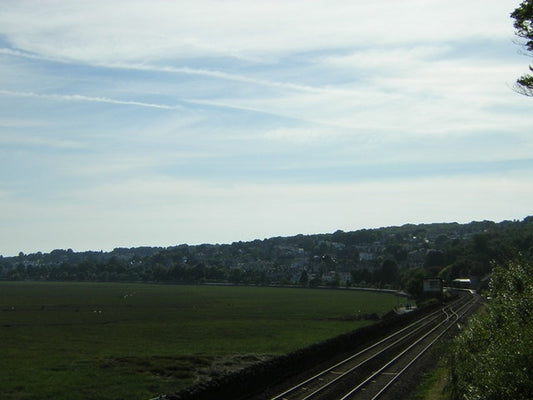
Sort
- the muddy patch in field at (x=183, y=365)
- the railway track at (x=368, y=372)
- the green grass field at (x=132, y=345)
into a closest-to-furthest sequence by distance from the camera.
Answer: the railway track at (x=368, y=372) → the green grass field at (x=132, y=345) → the muddy patch in field at (x=183, y=365)

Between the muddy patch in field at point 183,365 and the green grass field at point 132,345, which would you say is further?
the muddy patch in field at point 183,365

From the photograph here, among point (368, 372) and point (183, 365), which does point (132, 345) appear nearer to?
point (183, 365)

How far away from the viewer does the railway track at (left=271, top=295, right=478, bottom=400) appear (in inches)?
979

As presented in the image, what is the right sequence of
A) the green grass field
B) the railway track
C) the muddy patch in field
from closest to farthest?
the railway track < the green grass field < the muddy patch in field

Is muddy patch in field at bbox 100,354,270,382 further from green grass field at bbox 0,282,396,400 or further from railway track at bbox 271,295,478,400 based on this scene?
railway track at bbox 271,295,478,400

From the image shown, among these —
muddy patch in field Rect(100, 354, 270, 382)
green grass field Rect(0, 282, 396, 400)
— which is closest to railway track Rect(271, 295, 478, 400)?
muddy patch in field Rect(100, 354, 270, 382)

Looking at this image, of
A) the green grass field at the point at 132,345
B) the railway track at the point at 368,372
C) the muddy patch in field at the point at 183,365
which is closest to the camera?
the railway track at the point at 368,372

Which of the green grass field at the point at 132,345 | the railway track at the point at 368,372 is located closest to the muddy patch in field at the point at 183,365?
the green grass field at the point at 132,345

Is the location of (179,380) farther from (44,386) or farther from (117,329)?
(117,329)

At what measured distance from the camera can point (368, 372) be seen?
3089 cm

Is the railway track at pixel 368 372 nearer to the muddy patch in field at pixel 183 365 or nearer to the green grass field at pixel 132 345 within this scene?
the muddy patch in field at pixel 183 365

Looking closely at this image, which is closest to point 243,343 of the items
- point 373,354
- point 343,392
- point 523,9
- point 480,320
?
point 373,354

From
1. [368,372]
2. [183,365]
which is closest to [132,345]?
[183,365]

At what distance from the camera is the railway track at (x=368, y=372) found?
24875 mm
